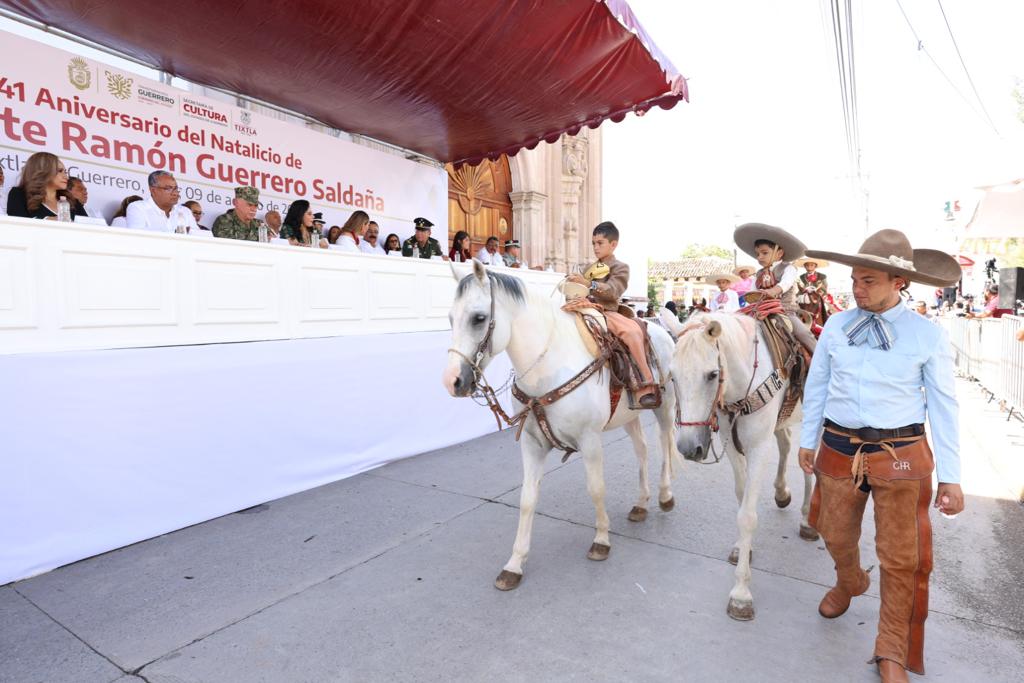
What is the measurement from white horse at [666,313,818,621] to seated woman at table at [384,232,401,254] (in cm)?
553

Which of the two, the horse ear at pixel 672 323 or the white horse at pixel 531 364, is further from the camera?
the horse ear at pixel 672 323

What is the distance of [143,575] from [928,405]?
4462mm

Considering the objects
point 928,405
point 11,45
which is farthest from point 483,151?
point 928,405

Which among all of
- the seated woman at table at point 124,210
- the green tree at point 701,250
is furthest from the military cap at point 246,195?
the green tree at point 701,250

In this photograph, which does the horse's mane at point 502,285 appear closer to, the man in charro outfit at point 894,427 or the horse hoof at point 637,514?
the man in charro outfit at point 894,427

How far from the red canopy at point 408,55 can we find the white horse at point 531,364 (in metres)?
3.43

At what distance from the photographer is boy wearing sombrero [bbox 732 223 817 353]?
3600 millimetres

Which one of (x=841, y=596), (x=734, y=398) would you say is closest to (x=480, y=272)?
(x=734, y=398)

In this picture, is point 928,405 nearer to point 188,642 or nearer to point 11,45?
point 188,642

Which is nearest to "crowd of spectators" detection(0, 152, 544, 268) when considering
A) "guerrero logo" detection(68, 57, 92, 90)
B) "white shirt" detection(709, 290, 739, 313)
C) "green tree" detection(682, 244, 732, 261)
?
"guerrero logo" detection(68, 57, 92, 90)

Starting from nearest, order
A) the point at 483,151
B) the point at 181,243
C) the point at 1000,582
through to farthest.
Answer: the point at 1000,582, the point at 181,243, the point at 483,151

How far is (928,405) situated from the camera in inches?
89.0

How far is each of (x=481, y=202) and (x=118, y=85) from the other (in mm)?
6936

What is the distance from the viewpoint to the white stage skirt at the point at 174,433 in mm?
3338
